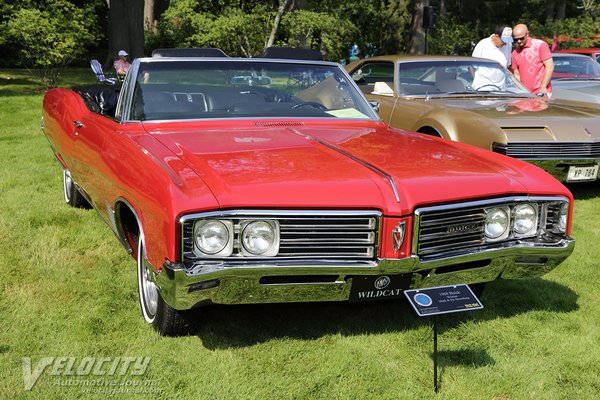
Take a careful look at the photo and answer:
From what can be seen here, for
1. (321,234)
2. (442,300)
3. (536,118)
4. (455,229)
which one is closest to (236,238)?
(321,234)

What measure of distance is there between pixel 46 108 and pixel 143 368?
3.92 meters

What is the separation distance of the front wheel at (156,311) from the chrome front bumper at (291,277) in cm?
33

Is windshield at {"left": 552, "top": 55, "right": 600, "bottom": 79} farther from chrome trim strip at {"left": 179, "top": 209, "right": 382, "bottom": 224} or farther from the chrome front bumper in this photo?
chrome trim strip at {"left": 179, "top": 209, "right": 382, "bottom": 224}

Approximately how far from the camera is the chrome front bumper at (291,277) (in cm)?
268

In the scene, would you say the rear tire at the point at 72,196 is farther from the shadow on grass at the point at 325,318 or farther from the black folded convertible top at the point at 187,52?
the shadow on grass at the point at 325,318

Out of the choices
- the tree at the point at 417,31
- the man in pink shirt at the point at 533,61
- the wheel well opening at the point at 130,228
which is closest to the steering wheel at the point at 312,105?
the wheel well opening at the point at 130,228

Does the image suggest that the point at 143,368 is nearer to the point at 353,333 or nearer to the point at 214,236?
the point at 214,236

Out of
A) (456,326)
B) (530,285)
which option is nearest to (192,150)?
(456,326)

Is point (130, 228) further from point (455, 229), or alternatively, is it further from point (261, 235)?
point (455, 229)

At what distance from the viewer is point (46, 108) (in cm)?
612

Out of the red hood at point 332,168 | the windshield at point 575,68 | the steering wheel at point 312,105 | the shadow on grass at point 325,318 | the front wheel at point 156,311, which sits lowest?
the shadow on grass at point 325,318

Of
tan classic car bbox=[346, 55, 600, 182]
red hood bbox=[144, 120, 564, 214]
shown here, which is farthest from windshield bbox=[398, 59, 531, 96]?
red hood bbox=[144, 120, 564, 214]

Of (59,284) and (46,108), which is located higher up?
(46,108)

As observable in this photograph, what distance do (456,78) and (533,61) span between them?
5.57ft
